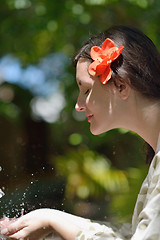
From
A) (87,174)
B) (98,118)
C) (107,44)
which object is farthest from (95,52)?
(87,174)

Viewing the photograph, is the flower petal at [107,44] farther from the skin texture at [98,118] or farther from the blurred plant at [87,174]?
the blurred plant at [87,174]

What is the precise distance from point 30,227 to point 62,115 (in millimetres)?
2252

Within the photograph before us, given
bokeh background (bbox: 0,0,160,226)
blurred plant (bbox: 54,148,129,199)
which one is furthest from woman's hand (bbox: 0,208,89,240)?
blurred plant (bbox: 54,148,129,199)

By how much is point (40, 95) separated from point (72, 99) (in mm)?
586

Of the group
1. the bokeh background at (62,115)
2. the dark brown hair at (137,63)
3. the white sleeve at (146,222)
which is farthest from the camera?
the bokeh background at (62,115)

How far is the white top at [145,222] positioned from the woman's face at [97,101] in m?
0.15

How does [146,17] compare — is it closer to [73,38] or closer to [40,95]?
[73,38]

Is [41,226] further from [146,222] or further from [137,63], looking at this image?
[137,63]

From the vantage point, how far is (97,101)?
104 cm

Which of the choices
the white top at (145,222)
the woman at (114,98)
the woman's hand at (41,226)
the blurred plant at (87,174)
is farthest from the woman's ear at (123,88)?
the blurred plant at (87,174)

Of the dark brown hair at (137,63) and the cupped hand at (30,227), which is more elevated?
the dark brown hair at (137,63)

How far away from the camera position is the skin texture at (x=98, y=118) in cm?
100

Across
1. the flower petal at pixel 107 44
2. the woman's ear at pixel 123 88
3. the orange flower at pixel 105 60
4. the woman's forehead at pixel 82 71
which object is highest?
the flower petal at pixel 107 44

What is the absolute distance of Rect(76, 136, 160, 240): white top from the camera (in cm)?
79
